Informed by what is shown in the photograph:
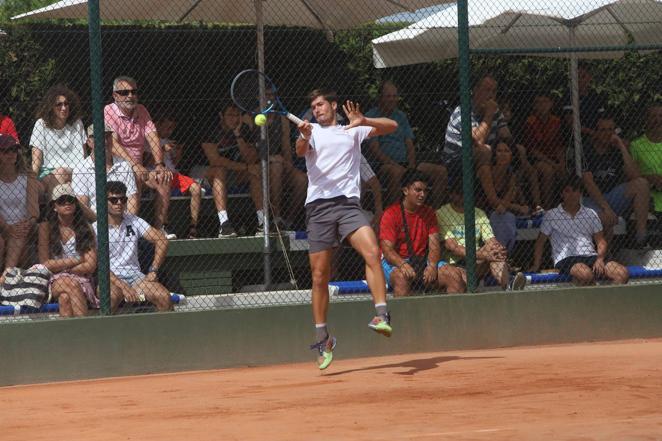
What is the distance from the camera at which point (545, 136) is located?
43.1 feet

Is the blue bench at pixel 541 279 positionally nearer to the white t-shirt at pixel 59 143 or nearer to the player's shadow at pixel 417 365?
the player's shadow at pixel 417 365

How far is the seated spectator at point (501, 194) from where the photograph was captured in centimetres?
1201

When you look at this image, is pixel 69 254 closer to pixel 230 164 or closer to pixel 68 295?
pixel 68 295

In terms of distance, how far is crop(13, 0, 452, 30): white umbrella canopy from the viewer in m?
12.2

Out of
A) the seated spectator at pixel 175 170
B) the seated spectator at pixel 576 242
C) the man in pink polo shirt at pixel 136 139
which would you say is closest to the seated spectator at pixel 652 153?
the seated spectator at pixel 576 242

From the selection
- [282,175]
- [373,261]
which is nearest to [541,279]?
[282,175]

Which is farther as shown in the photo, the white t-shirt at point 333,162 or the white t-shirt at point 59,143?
the white t-shirt at point 59,143

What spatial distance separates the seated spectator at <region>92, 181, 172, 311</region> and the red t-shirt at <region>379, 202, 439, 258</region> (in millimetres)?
1883

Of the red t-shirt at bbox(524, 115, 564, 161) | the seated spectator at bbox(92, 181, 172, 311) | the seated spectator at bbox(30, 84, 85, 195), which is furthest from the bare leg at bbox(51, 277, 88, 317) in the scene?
the red t-shirt at bbox(524, 115, 564, 161)

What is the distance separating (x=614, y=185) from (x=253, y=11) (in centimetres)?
387

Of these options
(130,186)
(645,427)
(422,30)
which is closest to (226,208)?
(130,186)

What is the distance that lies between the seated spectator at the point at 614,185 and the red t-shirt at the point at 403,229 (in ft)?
6.49

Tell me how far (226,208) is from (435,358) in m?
2.36

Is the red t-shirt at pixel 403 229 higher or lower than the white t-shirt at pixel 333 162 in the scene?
lower
